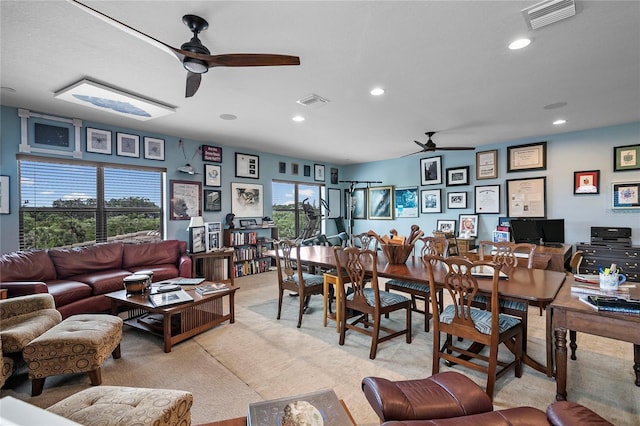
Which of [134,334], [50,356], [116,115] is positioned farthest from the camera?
[116,115]

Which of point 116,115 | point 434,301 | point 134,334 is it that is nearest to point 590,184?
point 434,301

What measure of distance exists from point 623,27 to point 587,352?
2.61m

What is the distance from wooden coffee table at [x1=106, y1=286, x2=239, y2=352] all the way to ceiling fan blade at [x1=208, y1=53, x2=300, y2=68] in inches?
82.4

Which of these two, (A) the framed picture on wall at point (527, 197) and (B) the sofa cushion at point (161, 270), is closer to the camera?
(B) the sofa cushion at point (161, 270)

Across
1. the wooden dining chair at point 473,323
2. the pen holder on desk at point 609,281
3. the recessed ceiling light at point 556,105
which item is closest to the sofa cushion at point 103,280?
the wooden dining chair at point 473,323

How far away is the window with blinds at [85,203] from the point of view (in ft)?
12.3

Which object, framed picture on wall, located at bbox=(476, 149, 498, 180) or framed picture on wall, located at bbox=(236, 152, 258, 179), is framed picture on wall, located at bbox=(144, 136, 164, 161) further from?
framed picture on wall, located at bbox=(476, 149, 498, 180)

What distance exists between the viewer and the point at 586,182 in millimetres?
4676

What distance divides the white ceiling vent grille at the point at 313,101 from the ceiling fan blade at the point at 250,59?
1278 millimetres

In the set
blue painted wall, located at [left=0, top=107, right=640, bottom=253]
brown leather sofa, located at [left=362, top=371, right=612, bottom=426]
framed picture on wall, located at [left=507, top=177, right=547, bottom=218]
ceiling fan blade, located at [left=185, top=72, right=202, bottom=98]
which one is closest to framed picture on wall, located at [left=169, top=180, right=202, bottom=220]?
blue painted wall, located at [left=0, top=107, right=640, bottom=253]

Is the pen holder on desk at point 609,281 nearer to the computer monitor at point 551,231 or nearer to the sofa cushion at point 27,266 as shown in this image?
the computer monitor at point 551,231

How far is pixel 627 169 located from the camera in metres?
4.35

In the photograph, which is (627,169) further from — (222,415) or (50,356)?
(50,356)

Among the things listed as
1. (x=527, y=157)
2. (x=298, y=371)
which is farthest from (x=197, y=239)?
(x=527, y=157)
